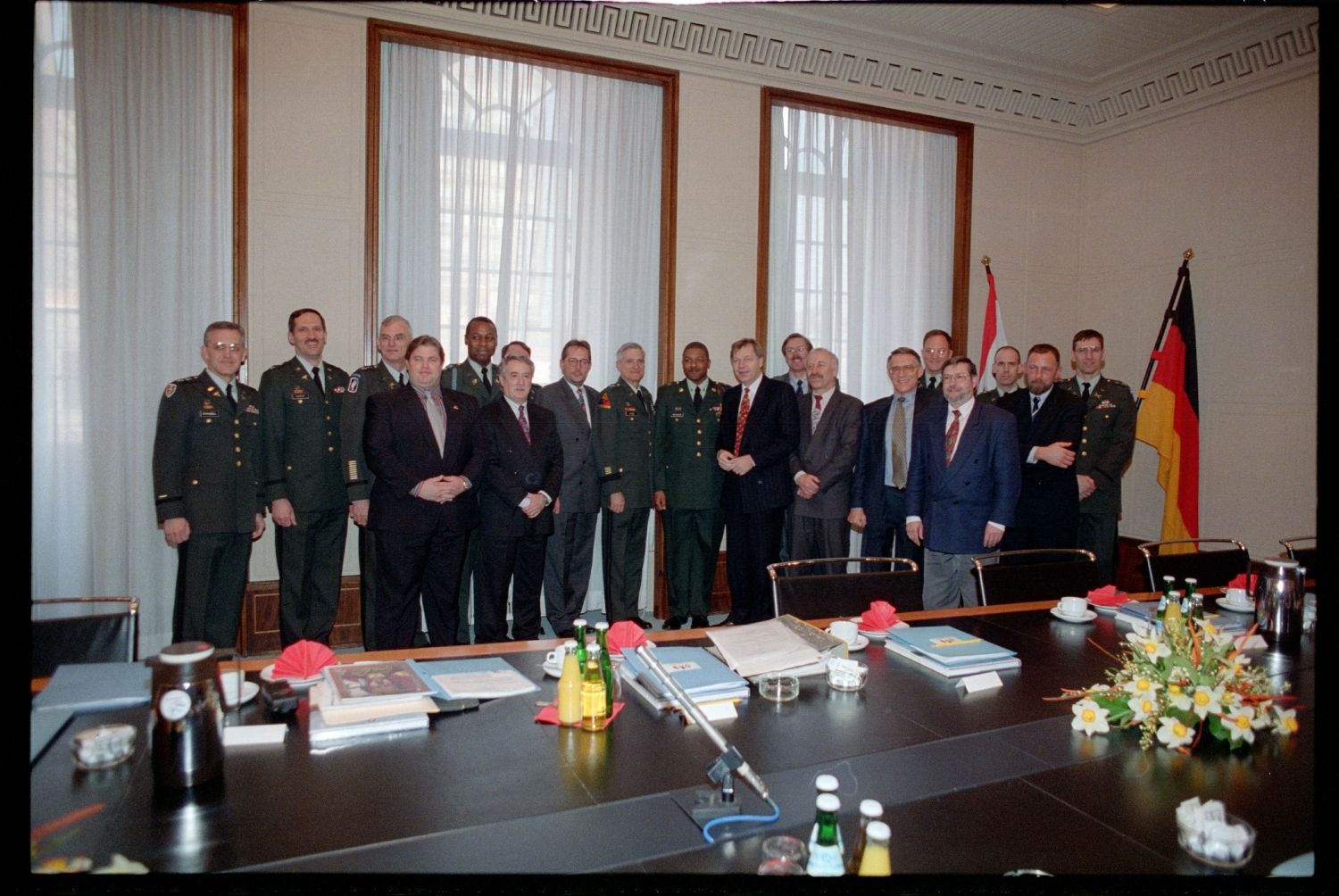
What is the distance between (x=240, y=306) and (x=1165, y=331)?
5704mm

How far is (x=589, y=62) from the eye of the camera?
4816 millimetres

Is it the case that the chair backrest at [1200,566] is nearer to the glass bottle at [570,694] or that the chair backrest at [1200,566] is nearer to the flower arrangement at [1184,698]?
the flower arrangement at [1184,698]

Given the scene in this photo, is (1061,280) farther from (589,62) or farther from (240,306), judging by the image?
(240,306)

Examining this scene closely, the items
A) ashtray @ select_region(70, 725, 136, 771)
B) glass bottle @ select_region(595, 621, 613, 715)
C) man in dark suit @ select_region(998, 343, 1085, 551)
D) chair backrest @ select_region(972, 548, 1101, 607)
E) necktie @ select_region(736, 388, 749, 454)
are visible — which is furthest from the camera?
necktie @ select_region(736, 388, 749, 454)

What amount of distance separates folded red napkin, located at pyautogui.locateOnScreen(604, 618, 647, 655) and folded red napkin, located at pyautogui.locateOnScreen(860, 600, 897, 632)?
2.00 feet

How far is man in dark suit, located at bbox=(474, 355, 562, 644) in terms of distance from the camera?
3.89 meters

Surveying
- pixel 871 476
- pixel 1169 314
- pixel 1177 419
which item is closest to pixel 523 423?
pixel 871 476

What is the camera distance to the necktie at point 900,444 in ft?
14.5

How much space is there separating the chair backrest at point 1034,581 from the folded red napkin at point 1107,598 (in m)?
→ 0.22

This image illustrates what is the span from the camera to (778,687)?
1.65m

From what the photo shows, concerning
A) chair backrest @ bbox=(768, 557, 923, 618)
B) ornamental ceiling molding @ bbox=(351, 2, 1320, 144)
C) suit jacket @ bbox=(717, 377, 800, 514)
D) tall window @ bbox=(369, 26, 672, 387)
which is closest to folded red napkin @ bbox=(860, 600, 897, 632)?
chair backrest @ bbox=(768, 557, 923, 618)

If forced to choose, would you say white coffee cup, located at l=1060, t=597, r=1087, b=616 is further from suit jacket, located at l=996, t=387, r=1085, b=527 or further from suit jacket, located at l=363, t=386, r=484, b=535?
suit jacket, located at l=363, t=386, r=484, b=535

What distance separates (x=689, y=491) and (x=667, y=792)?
10.9ft

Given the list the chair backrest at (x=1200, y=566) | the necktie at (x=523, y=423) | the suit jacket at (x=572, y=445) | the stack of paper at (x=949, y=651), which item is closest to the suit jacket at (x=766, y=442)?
the suit jacket at (x=572, y=445)
